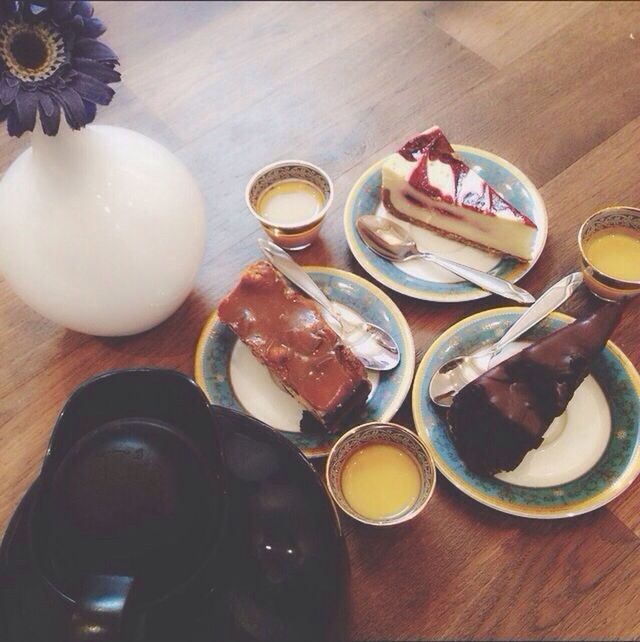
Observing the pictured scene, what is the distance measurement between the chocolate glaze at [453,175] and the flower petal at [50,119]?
0.57 meters

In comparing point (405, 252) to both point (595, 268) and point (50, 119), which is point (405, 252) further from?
point (50, 119)

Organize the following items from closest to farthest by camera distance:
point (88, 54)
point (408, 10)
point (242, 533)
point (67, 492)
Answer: point (67, 492)
point (242, 533)
point (88, 54)
point (408, 10)

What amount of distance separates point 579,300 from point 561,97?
445 millimetres

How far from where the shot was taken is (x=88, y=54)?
28.7 inches

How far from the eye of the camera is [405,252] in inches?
42.5

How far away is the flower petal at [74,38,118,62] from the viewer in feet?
2.37

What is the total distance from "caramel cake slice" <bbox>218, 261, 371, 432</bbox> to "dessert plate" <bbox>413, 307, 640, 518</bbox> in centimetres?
10

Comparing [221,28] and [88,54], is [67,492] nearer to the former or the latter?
[88,54]

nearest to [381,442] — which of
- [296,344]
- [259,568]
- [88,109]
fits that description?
[296,344]

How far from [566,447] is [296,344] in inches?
14.9

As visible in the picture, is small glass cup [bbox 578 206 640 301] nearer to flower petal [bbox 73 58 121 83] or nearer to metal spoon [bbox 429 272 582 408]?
metal spoon [bbox 429 272 582 408]

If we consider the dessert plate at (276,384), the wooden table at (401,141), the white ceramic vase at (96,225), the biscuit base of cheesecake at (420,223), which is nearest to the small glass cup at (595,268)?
the wooden table at (401,141)

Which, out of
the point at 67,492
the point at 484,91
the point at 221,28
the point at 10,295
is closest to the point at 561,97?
the point at 484,91

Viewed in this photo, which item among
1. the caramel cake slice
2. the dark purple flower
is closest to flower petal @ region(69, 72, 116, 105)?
the dark purple flower
